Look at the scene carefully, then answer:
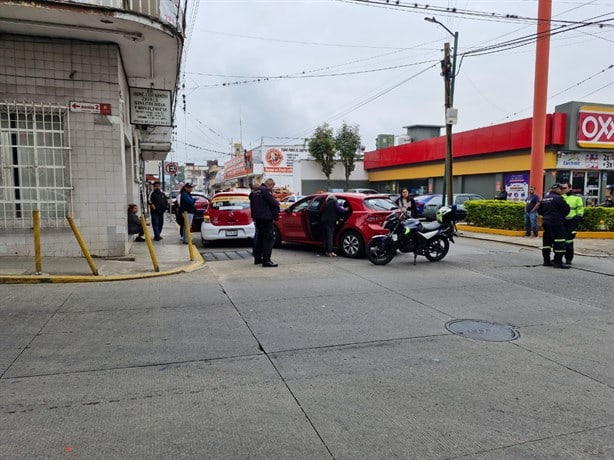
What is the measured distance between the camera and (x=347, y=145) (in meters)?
41.0

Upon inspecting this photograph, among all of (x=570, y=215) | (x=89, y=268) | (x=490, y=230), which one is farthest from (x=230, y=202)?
(x=490, y=230)

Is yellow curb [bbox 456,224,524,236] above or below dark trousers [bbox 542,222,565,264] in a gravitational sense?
below

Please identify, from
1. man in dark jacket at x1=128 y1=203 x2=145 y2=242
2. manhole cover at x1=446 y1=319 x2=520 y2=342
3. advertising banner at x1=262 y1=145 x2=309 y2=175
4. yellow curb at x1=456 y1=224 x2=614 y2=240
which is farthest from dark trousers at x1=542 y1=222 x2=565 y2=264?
advertising banner at x1=262 y1=145 x2=309 y2=175

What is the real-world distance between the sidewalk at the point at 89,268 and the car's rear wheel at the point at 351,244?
10.7ft

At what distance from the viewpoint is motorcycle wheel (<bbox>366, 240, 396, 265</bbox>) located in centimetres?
973

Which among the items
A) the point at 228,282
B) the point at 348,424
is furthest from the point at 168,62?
the point at 348,424

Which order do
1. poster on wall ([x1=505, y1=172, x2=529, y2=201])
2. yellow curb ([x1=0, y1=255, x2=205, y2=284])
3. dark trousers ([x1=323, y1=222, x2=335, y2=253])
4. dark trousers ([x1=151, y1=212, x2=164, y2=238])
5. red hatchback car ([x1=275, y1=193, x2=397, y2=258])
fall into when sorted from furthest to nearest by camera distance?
1. poster on wall ([x1=505, y1=172, x2=529, y2=201])
2. dark trousers ([x1=151, y1=212, x2=164, y2=238])
3. dark trousers ([x1=323, y1=222, x2=335, y2=253])
4. red hatchback car ([x1=275, y1=193, x2=397, y2=258])
5. yellow curb ([x1=0, y1=255, x2=205, y2=284])

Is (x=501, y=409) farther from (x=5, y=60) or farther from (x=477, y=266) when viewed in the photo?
(x=5, y=60)

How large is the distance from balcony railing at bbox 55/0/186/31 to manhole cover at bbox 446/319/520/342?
7336mm

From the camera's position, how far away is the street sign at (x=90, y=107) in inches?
373

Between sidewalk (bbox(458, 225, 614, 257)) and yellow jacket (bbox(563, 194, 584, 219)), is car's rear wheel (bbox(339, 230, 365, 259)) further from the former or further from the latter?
sidewalk (bbox(458, 225, 614, 257))

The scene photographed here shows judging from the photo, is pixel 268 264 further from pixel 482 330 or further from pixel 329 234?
pixel 482 330

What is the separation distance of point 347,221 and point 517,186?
1828 cm

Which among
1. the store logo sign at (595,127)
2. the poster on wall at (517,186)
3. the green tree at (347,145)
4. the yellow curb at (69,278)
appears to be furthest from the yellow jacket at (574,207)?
the green tree at (347,145)
